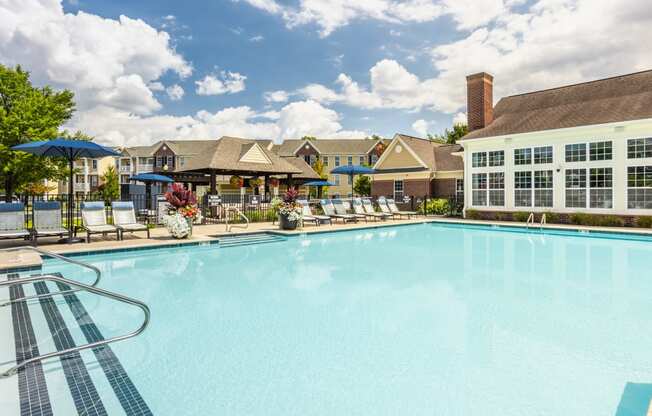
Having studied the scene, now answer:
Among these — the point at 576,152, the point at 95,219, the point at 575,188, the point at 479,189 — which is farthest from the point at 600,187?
the point at 95,219

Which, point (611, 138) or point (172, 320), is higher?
point (611, 138)

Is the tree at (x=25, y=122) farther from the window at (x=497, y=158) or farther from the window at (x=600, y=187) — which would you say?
the window at (x=600, y=187)

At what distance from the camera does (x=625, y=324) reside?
5.00 metres

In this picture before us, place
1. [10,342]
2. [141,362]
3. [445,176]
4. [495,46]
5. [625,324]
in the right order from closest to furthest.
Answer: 1. [141,362]
2. [10,342]
3. [625,324]
4. [495,46]
5. [445,176]

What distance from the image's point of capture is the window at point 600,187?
16047 millimetres

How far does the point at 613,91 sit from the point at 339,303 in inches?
773

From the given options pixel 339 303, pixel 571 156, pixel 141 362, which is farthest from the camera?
pixel 571 156

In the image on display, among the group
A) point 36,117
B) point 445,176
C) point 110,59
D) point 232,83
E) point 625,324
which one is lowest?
point 625,324

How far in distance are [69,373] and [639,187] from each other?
764 inches

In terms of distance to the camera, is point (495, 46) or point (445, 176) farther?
point (445, 176)

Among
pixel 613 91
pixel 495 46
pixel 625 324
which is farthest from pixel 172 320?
pixel 613 91

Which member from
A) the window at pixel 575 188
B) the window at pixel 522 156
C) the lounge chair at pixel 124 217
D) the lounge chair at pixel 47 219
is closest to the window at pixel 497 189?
the window at pixel 522 156

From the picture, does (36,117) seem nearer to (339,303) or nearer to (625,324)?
(339,303)

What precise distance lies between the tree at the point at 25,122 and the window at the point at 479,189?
2288 centimetres
